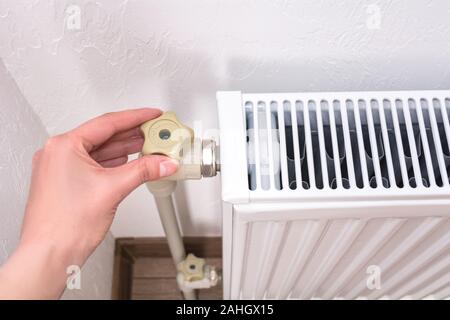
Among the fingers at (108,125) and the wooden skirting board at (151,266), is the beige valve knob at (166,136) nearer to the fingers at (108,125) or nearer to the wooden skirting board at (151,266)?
the fingers at (108,125)

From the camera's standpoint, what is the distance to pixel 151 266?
108 cm

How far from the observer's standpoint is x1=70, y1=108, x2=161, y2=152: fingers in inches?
18.6

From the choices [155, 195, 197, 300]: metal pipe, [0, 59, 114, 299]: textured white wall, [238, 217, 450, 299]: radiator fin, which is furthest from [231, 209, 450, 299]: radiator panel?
[0, 59, 114, 299]: textured white wall

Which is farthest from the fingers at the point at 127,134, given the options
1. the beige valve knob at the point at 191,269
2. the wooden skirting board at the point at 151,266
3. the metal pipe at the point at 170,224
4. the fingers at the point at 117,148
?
the wooden skirting board at the point at 151,266

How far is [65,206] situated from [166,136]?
0.38 ft

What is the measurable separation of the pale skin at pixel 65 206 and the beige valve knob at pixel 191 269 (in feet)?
1.34

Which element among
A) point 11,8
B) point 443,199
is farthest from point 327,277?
point 11,8

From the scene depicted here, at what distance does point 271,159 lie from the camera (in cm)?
45

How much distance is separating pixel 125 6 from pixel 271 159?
7.5 inches

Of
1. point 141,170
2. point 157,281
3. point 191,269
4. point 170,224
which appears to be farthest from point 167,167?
point 157,281

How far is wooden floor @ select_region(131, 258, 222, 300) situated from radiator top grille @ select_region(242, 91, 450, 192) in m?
0.62

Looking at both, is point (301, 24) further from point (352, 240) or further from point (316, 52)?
point (352, 240)

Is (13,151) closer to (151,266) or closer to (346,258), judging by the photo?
(346,258)

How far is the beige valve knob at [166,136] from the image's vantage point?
466 mm
